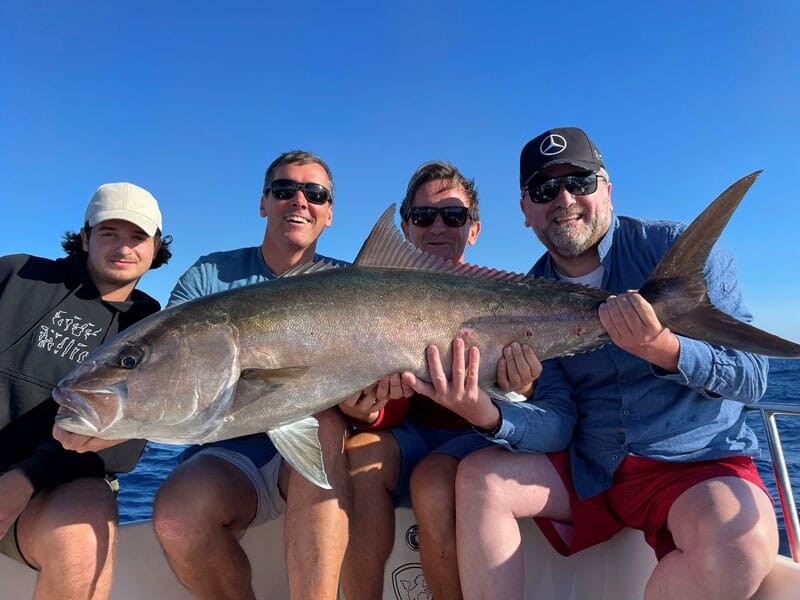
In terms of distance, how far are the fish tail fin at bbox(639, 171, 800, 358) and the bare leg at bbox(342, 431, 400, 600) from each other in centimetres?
149

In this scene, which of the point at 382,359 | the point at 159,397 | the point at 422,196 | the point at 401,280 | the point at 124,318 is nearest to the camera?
the point at 159,397

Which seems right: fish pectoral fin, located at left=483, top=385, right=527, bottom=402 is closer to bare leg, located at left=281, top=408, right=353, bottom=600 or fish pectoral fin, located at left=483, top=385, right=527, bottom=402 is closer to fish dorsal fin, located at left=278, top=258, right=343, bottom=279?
bare leg, located at left=281, top=408, right=353, bottom=600

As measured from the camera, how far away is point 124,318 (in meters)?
3.28

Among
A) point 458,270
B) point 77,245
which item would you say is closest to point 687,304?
point 458,270

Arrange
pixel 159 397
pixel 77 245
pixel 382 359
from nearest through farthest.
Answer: pixel 159 397, pixel 382 359, pixel 77 245

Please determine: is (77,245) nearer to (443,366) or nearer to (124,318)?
(124,318)

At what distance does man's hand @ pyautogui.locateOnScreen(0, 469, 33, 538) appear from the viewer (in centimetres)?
261

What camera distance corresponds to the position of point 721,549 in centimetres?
217

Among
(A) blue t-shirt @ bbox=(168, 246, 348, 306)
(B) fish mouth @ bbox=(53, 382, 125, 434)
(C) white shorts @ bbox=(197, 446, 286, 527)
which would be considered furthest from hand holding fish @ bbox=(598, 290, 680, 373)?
(B) fish mouth @ bbox=(53, 382, 125, 434)

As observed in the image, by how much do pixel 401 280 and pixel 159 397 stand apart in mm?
1195

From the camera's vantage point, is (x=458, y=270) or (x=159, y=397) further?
(x=458, y=270)

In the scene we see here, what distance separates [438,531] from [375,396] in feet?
2.29

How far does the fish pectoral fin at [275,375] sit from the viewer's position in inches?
98.3

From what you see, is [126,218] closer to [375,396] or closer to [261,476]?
[261,476]
